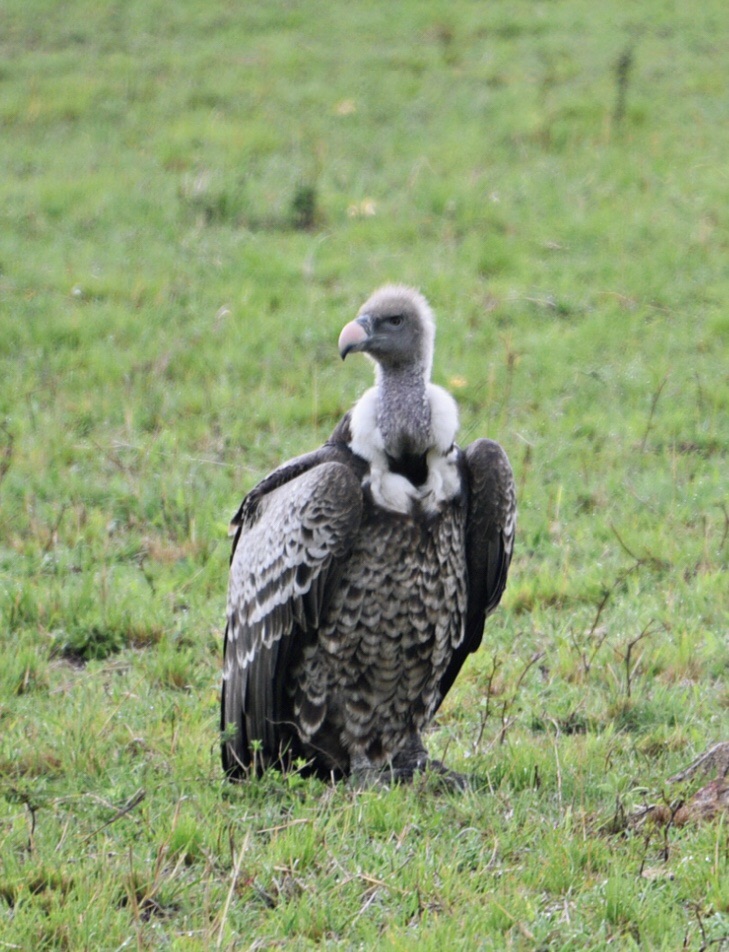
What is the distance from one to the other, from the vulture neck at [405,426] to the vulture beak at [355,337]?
20 cm

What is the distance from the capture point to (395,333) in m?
5.79

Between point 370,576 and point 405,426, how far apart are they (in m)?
0.58

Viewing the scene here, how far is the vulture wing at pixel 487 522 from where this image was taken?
571cm

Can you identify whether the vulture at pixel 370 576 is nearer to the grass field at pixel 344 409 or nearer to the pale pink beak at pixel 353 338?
the pale pink beak at pixel 353 338

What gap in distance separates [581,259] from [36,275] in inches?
165

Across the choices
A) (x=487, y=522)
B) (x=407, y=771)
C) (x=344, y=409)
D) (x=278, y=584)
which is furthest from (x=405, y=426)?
(x=344, y=409)

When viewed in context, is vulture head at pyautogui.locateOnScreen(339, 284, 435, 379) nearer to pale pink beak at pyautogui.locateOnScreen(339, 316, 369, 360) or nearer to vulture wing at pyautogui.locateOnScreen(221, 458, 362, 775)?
pale pink beak at pyautogui.locateOnScreen(339, 316, 369, 360)

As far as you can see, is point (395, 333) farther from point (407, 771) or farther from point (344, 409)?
point (344, 409)

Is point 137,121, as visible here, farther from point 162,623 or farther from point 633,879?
point 633,879

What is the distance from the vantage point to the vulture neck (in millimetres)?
5562

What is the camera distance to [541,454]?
346 inches

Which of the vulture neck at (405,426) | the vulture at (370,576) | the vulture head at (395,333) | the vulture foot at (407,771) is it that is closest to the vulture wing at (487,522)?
the vulture at (370,576)

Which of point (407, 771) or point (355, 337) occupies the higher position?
point (355, 337)

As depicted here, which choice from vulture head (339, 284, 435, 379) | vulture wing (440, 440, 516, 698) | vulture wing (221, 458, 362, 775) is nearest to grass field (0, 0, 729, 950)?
vulture wing (221, 458, 362, 775)
